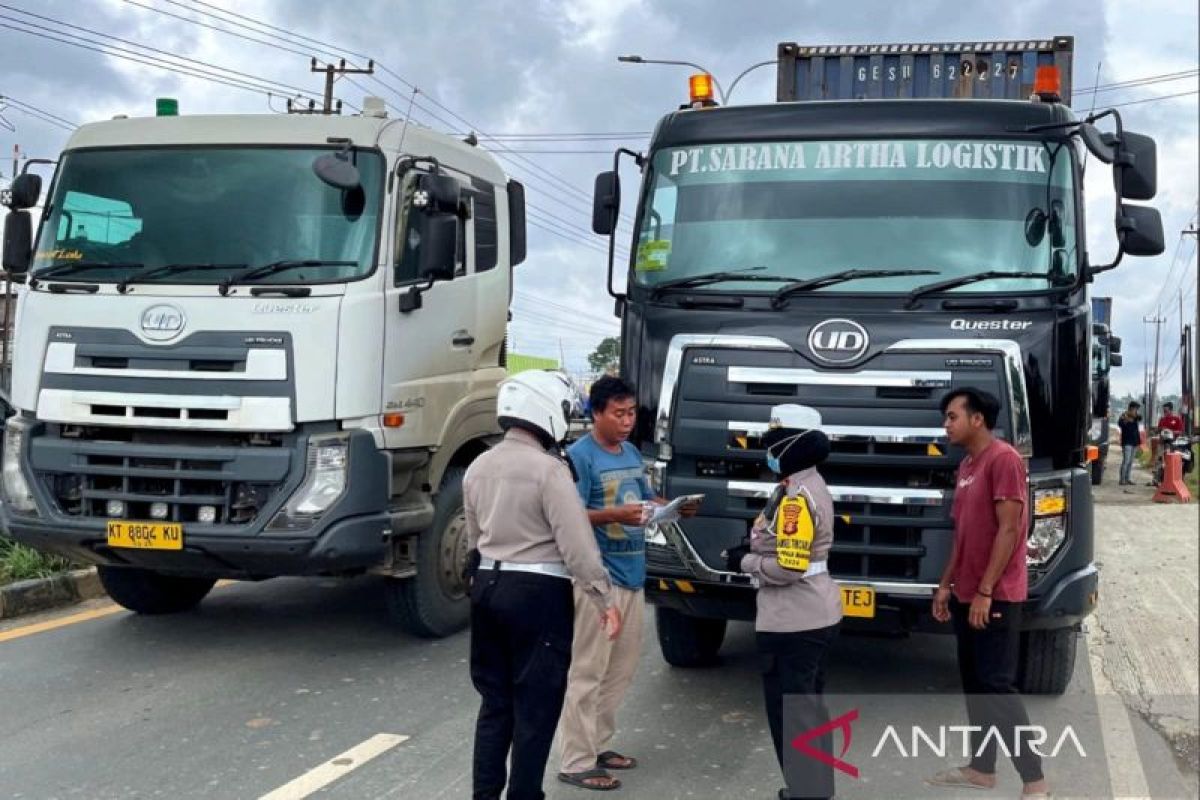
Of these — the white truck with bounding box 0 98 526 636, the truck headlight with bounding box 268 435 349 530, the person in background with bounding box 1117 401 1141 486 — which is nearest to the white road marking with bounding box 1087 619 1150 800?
the white truck with bounding box 0 98 526 636

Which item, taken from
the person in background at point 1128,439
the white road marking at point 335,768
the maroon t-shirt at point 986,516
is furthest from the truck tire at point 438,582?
the person in background at point 1128,439

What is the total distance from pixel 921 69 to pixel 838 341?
404 cm

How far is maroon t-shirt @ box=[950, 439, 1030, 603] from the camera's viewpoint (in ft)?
13.8

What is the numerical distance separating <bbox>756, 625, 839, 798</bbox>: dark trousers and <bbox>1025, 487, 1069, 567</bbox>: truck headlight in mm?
1248

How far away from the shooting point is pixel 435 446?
261 inches

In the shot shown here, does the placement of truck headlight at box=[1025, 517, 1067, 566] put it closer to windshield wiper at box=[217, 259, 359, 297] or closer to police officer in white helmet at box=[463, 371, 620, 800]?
police officer in white helmet at box=[463, 371, 620, 800]

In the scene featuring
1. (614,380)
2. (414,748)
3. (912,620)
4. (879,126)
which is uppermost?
(879,126)

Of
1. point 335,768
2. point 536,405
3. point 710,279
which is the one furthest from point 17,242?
point 536,405

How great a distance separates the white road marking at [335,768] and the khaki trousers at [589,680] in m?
0.85

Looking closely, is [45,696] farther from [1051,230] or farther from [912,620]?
[1051,230]

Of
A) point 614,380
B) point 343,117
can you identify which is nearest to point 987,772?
point 614,380

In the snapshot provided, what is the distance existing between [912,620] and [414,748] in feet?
7.14

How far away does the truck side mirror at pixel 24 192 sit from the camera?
6516 millimetres

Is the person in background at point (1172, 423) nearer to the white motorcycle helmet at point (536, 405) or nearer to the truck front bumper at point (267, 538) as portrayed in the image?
the truck front bumper at point (267, 538)
